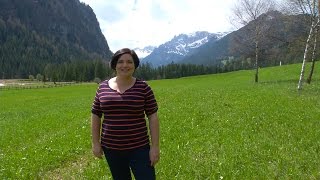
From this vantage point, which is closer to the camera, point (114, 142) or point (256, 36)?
point (114, 142)

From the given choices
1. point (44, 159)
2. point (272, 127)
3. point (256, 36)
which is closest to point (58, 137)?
point (44, 159)

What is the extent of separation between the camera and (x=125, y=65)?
25.2ft

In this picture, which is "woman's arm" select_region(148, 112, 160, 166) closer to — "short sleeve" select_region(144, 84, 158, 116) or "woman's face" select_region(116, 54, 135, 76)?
"short sleeve" select_region(144, 84, 158, 116)

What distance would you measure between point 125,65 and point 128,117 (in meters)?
0.92

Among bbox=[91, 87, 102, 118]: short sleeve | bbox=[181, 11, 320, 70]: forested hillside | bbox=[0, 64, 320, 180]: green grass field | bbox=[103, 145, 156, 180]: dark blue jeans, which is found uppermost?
bbox=[181, 11, 320, 70]: forested hillside

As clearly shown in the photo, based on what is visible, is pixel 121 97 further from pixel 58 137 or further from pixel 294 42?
pixel 294 42

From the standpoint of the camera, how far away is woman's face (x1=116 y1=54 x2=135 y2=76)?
7.68 m

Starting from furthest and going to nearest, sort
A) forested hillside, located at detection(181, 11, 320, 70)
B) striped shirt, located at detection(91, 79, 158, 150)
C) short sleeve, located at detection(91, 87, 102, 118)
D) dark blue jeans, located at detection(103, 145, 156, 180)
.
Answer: forested hillside, located at detection(181, 11, 320, 70) → short sleeve, located at detection(91, 87, 102, 118) → dark blue jeans, located at detection(103, 145, 156, 180) → striped shirt, located at detection(91, 79, 158, 150)

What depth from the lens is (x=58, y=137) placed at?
19.0m

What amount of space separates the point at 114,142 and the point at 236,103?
21.9 m

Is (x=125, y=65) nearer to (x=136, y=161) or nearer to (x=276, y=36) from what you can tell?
(x=136, y=161)

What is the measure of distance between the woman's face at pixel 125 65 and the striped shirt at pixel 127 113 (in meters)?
0.25

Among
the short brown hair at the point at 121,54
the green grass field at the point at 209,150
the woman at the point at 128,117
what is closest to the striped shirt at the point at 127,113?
the woman at the point at 128,117

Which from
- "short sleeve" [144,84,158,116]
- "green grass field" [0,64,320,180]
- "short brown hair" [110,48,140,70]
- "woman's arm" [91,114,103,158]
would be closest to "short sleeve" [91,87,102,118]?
"woman's arm" [91,114,103,158]
